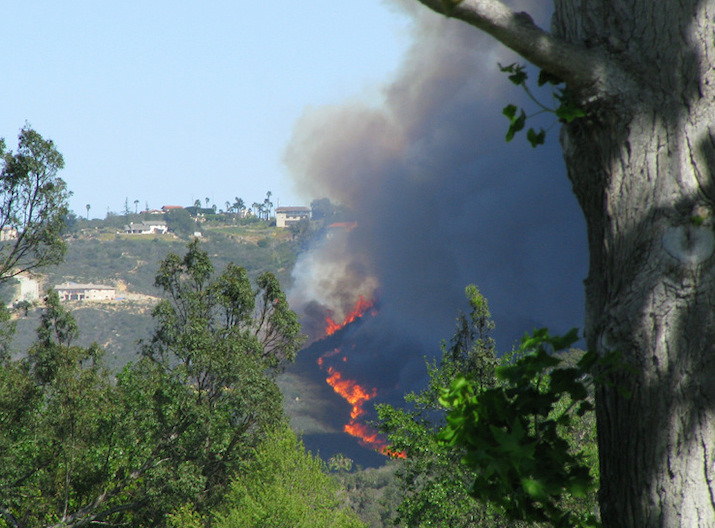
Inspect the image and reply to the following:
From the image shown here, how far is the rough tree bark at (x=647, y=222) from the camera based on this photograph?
81.0 inches

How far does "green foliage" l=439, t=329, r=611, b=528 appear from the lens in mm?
2166

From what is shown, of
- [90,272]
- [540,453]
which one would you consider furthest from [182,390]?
[90,272]

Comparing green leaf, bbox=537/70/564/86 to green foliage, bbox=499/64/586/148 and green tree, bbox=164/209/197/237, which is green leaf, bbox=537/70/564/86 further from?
green tree, bbox=164/209/197/237

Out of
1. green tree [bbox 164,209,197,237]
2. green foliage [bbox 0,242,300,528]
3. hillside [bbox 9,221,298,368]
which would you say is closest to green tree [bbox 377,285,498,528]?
green foliage [bbox 0,242,300,528]

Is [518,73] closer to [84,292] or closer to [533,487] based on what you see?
[533,487]

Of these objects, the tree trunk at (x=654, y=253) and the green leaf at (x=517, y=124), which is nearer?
the tree trunk at (x=654, y=253)

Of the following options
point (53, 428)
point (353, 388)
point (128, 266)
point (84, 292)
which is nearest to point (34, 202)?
point (53, 428)

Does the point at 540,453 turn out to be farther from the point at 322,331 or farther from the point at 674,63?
the point at 322,331

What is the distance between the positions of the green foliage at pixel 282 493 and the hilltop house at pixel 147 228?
505ft

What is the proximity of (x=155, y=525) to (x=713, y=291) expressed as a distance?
28280 mm

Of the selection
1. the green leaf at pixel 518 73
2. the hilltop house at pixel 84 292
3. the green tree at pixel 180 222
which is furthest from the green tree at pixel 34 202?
the green tree at pixel 180 222

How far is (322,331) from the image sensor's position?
4884 inches

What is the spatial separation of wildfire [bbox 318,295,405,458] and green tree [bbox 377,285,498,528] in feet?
283

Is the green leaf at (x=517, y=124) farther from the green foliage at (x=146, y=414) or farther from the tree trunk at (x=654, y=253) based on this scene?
the green foliage at (x=146, y=414)
